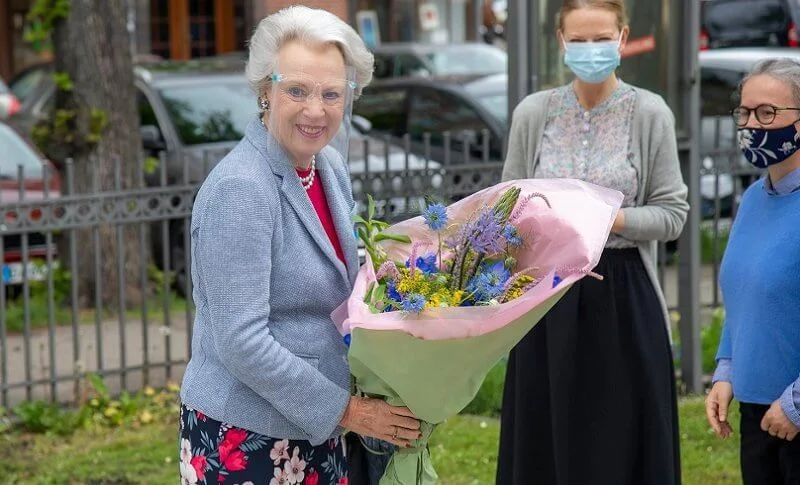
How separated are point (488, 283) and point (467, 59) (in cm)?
1294

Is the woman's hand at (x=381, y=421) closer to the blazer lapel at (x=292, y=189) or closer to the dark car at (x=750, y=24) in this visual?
the blazer lapel at (x=292, y=189)

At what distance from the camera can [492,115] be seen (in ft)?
34.6

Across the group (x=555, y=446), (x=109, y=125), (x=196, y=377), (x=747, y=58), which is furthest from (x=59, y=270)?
(x=747, y=58)

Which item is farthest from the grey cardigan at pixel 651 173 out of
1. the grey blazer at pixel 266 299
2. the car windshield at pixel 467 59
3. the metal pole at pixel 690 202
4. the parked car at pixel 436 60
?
the parked car at pixel 436 60

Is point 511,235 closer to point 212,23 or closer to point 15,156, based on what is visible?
point 15,156

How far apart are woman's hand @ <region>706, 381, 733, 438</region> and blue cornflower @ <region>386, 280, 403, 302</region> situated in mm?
1163

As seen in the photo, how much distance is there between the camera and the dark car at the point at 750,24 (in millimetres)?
17375

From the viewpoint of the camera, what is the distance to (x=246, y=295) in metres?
2.69

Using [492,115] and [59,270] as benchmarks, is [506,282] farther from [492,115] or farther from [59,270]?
[492,115]

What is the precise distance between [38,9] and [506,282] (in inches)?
248

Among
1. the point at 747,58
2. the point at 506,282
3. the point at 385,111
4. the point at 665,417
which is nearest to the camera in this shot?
the point at 506,282

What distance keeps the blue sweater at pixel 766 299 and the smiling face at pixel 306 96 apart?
3.66ft

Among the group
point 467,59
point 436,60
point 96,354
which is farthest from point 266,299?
point 436,60

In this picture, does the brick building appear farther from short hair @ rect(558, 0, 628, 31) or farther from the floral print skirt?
the floral print skirt
